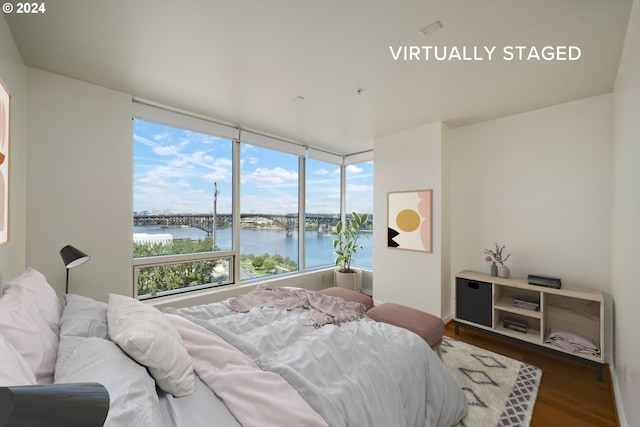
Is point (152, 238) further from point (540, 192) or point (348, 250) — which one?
point (540, 192)

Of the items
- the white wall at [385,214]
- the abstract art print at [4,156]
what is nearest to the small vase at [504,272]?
the white wall at [385,214]

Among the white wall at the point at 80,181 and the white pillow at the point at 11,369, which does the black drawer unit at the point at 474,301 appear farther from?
the white wall at the point at 80,181

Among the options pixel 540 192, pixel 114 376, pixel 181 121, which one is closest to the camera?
pixel 114 376

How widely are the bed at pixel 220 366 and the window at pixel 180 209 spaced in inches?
62.1

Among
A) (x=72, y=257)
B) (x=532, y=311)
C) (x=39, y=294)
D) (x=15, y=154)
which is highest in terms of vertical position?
(x=15, y=154)

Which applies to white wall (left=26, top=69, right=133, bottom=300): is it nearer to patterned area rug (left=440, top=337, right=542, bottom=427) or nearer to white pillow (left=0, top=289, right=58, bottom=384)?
white pillow (left=0, top=289, right=58, bottom=384)

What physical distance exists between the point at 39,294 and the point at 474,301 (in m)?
3.59

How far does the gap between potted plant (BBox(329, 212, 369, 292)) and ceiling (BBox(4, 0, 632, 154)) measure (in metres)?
2.08

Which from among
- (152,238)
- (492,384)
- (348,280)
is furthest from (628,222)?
(152,238)

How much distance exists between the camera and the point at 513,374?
7.73 ft

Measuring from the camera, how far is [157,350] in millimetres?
→ 1096

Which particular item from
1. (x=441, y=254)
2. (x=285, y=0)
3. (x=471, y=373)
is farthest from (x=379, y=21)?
(x=471, y=373)

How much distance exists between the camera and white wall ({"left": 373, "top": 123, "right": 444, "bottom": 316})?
133 inches

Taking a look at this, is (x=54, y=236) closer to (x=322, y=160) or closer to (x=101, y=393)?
(x=101, y=393)
